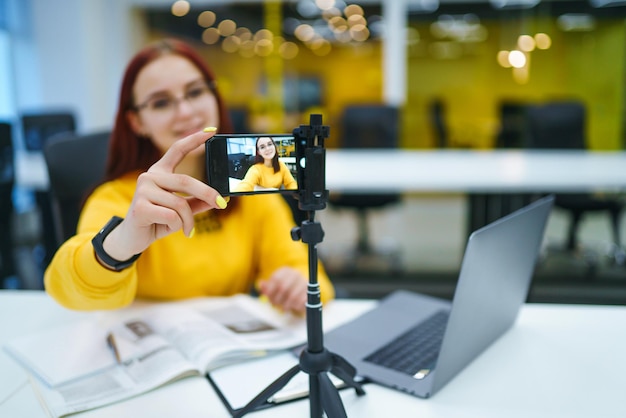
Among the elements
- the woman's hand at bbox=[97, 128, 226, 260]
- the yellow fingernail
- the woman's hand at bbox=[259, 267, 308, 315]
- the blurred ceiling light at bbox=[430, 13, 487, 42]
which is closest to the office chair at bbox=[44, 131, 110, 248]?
the woman's hand at bbox=[259, 267, 308, 315]

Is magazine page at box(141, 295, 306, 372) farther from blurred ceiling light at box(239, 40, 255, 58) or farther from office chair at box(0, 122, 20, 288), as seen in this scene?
blurred ceiling light at box(239, 40, 255, 58)

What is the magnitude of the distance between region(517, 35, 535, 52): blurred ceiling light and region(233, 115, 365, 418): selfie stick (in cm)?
576

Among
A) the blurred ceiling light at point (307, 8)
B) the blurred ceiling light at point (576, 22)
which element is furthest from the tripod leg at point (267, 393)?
the blurred ceiling light at point (576, 22)

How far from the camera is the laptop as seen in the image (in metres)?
0.76

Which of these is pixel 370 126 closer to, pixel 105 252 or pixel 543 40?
pixel 543 40

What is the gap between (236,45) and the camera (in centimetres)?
623

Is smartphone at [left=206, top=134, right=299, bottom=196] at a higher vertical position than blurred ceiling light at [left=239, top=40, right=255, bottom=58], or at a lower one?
lower

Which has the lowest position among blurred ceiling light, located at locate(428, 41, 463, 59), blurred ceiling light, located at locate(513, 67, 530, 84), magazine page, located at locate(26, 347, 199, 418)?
magazine page, located at locate(26, 347, 199, 418)

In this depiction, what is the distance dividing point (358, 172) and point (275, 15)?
3.51m

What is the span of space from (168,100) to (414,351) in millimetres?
728

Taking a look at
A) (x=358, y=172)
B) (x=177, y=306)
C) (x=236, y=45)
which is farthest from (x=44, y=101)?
(x=177, y=306)

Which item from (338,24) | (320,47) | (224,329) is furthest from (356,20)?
(224,329)

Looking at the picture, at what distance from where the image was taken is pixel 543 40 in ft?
18.4

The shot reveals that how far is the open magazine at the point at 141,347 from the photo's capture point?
0.83m
